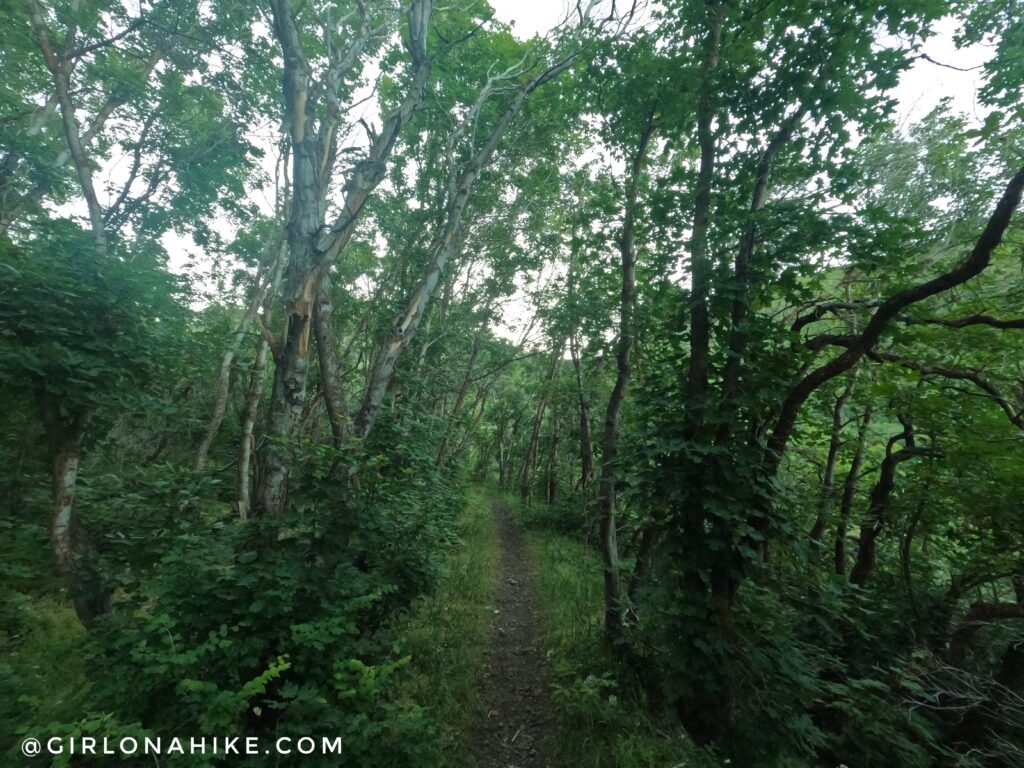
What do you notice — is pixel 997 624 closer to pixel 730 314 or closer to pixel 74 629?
pixel 730 314

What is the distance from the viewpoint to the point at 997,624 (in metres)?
3.84

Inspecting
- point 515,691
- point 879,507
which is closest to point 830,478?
point 879,507

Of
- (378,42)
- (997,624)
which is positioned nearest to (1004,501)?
(997,624)

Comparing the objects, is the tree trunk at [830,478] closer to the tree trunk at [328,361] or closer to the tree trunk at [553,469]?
the tree trunk at [328,361]

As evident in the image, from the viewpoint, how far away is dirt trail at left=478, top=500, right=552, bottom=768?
4168mm

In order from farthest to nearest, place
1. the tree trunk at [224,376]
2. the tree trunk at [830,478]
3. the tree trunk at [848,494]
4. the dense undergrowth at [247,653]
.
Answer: the tree trunk at [224,376] < the tree trunk at [848,494] < the tree trunk at [830,478] < the dense undergrowth at [247,653]

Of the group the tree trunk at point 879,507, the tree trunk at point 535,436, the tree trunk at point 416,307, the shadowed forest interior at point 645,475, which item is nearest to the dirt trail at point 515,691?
the shadowed forest interior at point 645,475

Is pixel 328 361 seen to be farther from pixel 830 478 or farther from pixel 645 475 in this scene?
pixel 830 478

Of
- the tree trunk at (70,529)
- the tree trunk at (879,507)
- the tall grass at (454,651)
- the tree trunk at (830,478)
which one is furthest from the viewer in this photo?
the tree trunk at (830,478)

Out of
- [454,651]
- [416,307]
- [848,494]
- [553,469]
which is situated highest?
[416,307]

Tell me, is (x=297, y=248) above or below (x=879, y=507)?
above

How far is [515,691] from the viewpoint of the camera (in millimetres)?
5148

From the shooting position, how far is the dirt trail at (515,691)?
13.7 ft

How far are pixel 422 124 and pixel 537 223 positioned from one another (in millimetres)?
4739
